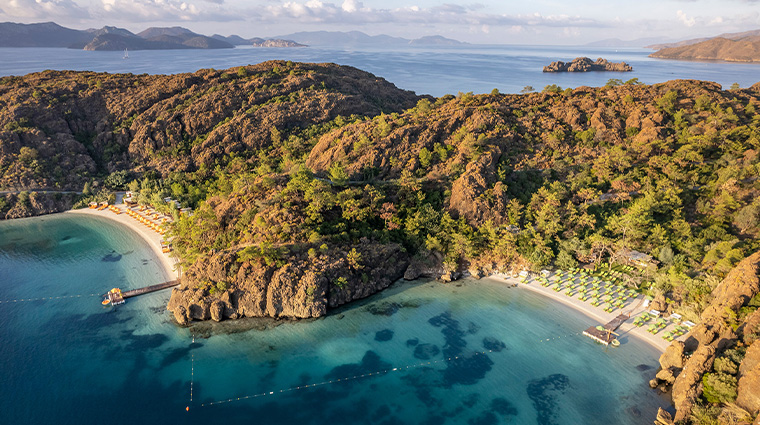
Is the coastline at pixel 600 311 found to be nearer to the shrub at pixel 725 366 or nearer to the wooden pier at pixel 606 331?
the wooden pier at pixel 606 331

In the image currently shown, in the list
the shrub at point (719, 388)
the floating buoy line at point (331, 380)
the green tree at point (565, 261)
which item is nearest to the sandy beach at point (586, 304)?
the green tree at point (565, 261)

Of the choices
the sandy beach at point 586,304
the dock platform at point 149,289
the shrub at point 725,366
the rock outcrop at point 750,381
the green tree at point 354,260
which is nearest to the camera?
the rock outcrop at point 750,381

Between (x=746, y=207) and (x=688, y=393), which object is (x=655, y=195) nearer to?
(x=746, y=207)

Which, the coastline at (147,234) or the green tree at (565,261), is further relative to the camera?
the coastline at (147,234)

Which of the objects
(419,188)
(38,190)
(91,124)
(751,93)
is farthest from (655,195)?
(91,124)

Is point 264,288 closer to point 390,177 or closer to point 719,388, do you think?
point 390,177

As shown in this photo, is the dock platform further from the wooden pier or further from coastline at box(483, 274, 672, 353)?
the wooden pier

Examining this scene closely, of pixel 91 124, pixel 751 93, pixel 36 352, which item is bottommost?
pixel 36 352

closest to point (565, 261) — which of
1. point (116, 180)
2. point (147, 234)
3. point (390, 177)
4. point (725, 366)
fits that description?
point (725, 366)
